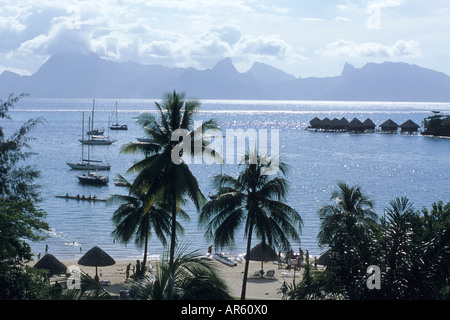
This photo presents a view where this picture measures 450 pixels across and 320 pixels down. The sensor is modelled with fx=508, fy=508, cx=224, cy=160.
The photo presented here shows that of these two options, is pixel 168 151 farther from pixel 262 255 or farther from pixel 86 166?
pixel 86 166

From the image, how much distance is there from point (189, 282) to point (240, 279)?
1955 cm

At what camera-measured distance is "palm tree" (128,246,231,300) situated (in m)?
8.23

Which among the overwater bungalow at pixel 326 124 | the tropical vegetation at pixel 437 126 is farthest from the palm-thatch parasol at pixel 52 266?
the overwater bungalow at pixel 326 124

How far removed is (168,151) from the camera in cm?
1805

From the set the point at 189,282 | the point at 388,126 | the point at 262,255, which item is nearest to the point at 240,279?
the point at 262,255

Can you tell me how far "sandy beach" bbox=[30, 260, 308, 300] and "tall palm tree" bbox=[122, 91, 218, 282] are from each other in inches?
219

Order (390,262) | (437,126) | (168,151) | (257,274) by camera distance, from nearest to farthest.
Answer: (390,262) → (168,151) → (257,274) → (437,126)

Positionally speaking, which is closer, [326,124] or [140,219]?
[140,219]

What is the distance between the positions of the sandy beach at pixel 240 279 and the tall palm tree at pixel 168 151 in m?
5.57

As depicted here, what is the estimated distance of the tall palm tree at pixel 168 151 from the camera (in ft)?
59.0

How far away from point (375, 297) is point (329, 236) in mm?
3290

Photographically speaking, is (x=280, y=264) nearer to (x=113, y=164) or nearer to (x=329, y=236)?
(x=329, y=236)

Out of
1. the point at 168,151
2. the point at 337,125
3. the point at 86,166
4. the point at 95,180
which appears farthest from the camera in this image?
the point at 337,125

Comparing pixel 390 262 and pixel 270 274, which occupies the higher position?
pixel 390 262
